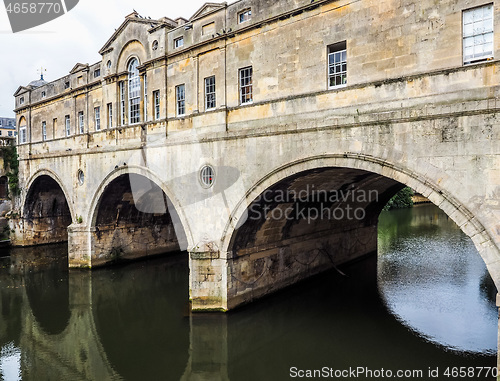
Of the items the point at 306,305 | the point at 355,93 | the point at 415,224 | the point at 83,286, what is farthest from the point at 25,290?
the point at 415,224

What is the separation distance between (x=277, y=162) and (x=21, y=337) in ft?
29.3

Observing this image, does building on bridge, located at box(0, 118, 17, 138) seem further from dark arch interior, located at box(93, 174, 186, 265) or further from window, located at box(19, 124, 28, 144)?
dark arch interior, located at box(93, 174, 186, 265)

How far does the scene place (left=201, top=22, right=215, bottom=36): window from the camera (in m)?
11.5

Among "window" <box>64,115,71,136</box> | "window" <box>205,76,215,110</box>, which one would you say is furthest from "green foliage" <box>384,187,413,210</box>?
"window" <box>205,76,215,110</box>

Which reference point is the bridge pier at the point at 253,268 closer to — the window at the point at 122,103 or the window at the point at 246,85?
the window at the point at 246,85

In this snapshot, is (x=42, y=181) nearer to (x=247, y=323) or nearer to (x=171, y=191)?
(x=171, y=191)

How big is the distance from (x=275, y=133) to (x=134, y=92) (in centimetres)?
768

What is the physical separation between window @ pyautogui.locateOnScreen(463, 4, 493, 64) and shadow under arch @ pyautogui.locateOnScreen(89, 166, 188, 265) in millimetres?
10847

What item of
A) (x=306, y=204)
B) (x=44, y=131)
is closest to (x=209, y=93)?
(x=306, y=204)

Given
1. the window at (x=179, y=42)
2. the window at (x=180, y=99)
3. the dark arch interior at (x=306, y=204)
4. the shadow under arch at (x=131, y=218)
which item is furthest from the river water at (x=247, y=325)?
the window at (x=179, y=42)

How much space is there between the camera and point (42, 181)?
21.2 m

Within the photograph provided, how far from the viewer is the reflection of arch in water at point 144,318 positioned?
9249mm

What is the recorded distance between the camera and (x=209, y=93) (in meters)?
11.8

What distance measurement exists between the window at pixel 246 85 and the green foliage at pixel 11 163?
1756cm
